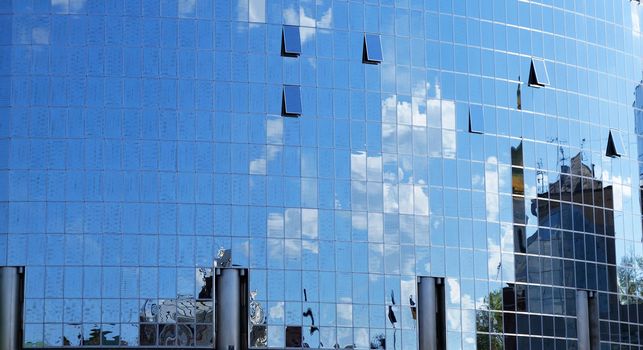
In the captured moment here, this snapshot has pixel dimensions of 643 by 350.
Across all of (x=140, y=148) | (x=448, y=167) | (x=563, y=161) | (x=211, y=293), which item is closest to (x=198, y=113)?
(x=140, y=148)

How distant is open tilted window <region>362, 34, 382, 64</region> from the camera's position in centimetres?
4391

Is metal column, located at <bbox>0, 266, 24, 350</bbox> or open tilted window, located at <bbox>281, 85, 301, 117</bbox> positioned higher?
open tilted window, located at <bbox>281, 85, 301, 117</bbox>

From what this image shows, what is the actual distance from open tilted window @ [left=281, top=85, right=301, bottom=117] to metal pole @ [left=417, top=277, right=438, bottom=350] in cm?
700

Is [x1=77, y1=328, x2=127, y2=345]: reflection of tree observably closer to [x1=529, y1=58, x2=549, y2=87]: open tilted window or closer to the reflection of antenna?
the reflection of antenna

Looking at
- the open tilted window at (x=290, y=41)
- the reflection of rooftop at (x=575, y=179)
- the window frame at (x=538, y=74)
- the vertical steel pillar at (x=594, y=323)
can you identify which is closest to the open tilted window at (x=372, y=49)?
the open tilted window at (x=290, y=41)

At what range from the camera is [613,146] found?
49.6 metres

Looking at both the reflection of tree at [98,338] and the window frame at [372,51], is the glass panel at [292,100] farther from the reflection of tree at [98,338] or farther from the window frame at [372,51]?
the reflection of tree at [98,338]

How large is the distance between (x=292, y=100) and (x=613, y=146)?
14.1 m

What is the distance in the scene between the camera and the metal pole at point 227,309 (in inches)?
1593

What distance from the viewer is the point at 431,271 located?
43688 millimetres

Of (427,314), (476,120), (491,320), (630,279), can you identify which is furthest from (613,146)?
(427,314)

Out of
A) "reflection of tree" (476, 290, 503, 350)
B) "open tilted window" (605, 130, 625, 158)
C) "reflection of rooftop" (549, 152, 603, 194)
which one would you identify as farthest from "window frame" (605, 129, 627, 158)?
"reflection of tree" (476, 290, 503, 350)

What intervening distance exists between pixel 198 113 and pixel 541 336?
14.8 meters

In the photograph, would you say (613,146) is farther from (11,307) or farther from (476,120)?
(11,307)
